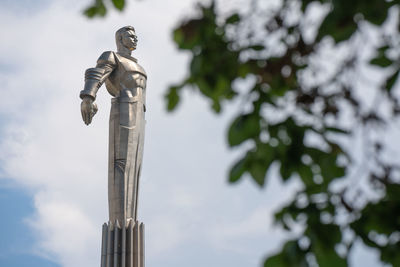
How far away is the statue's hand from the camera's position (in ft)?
47.3

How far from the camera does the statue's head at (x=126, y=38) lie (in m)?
15.4

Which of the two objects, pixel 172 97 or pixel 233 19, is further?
pixel 233 19

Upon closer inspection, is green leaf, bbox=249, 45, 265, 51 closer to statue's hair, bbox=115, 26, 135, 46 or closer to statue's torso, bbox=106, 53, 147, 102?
statue's torso, bbox=106, 53, 147, 102

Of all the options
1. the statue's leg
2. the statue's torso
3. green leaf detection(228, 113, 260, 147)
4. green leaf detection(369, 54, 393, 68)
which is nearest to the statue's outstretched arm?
the statue's torso

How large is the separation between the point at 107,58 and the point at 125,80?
690mm

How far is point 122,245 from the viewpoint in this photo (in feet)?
44.3

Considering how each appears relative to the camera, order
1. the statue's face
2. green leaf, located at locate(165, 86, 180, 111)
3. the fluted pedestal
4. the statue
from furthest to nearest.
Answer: the statue's face
the statue
the fluted pedestal
green leaf, located at locate(165, 86, 180, 111)

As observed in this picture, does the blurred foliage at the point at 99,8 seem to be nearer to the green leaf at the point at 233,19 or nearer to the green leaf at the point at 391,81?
the green leaf at the point at 233,19

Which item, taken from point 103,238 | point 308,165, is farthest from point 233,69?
point 103,238

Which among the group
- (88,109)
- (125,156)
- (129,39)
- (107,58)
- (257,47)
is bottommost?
(257,47)

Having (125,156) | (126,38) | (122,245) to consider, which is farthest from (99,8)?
(126,38)

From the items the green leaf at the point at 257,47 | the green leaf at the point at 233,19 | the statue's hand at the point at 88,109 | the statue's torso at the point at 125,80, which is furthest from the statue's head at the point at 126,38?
the green leaf at the point at 257,47

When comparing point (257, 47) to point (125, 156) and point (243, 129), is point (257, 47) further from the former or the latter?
point (125, 156)

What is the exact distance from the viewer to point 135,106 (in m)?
14.8
